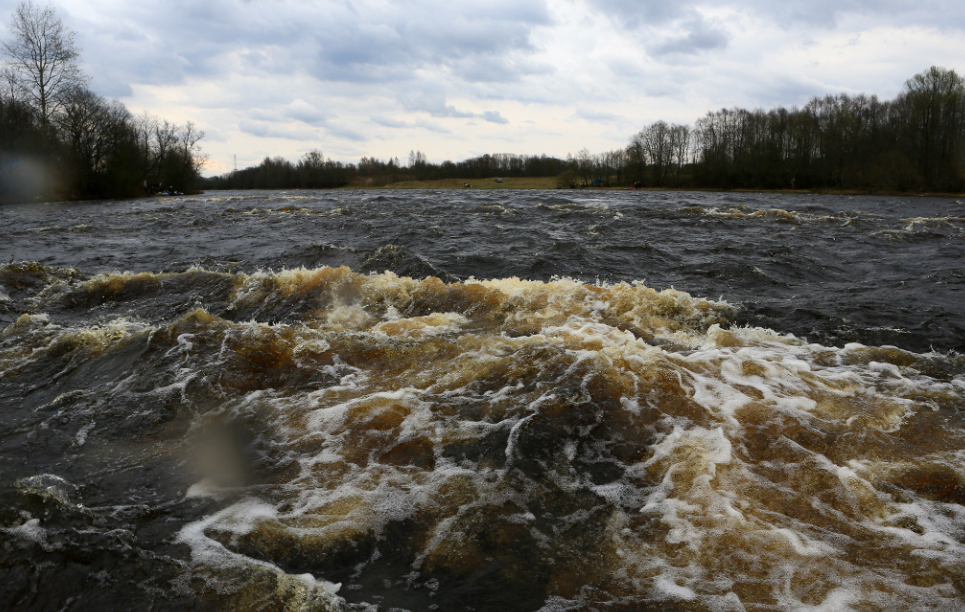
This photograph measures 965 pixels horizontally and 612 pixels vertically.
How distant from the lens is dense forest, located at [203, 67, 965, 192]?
152 feet

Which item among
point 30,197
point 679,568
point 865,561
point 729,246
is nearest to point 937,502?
point 865,561

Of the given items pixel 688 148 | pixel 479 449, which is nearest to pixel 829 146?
pixel 688 148

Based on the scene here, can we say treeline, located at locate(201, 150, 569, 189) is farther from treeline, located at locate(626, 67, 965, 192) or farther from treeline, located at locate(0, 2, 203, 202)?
treeline, located at locate(0, 2, 203, 202)

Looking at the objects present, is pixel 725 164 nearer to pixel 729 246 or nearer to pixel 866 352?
pixel 729 246

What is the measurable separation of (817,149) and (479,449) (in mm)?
68499

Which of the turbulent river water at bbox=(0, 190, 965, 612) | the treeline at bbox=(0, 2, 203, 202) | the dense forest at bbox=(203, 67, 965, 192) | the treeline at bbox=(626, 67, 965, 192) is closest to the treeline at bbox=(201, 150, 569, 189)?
the dense forest at bbox=(203, 67, 965, 192)

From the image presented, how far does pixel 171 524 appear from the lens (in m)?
2.98

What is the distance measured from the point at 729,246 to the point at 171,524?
12.7m

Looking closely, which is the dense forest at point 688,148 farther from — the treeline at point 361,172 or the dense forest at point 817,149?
the treeline at point 361,172

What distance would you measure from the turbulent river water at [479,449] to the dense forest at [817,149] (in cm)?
5112

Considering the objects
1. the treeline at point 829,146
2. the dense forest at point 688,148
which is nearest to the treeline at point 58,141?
the dense forest at point 688,148

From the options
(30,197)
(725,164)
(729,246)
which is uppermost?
(725,164)

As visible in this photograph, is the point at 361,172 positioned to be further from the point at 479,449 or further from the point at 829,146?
the point at 479,449

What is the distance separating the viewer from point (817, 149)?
192 ft
